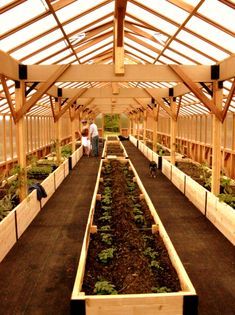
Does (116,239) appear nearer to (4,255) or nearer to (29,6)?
(4,255)

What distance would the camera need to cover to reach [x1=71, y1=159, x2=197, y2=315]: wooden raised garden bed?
360 cm

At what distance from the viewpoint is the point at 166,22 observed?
23.8 feet

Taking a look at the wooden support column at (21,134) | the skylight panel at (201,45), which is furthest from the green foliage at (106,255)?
the skylight panel at (201,45)

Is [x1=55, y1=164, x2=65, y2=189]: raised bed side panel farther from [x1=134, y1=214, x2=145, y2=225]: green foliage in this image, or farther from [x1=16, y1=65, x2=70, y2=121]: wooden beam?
[x1=134, y1=214, x2=145, y2=225]: green foliage

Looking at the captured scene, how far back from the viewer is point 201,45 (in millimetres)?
7523

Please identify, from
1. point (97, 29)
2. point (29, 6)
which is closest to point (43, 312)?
point (29, 6)

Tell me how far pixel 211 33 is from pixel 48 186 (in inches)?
213

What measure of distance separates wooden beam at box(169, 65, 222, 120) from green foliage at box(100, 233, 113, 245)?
3.67 metres

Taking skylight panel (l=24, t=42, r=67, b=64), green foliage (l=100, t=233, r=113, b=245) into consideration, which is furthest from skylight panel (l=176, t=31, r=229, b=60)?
green foliage (l=100, t=233, r=113, b=245)

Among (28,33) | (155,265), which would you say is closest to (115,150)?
(28,33)

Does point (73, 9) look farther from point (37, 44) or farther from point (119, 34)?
point (37, 44)

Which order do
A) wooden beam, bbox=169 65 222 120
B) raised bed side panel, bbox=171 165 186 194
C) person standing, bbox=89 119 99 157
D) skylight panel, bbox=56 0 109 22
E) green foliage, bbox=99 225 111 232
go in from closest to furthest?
1. green foliage, bbox=99 225 111 232
2. skylight panel, bbox=56 0 109 22
3. wooden beam, bbox=169 65 222 120
4. raised bed side panel, bbox=171 165 186 194
5. person standing, bbox=89 119 99 157

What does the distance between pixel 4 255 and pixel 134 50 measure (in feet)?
25.0

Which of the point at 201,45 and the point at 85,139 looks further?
the point at 85,139
